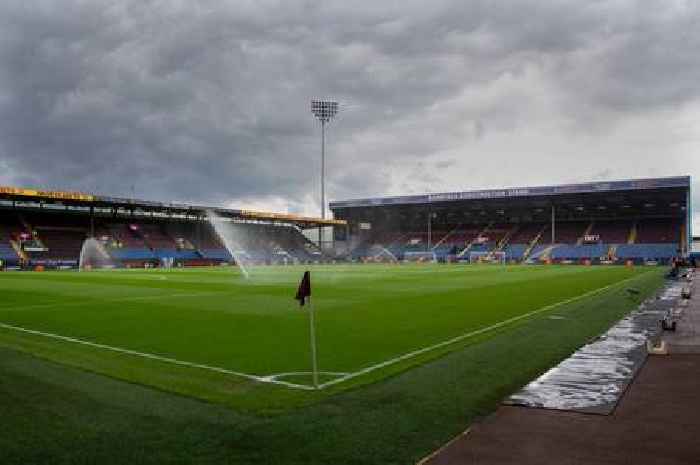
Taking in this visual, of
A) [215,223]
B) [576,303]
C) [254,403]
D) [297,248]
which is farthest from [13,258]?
[254,403]

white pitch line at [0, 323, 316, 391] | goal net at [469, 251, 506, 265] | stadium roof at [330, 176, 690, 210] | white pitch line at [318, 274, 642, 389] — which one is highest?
stadium roof at [330, 176, 690, 210]

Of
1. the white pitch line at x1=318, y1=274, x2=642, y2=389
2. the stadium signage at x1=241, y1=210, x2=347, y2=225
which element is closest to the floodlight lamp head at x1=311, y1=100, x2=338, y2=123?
the stadium signage at x1=241, y1=210, x2=347, y2=225

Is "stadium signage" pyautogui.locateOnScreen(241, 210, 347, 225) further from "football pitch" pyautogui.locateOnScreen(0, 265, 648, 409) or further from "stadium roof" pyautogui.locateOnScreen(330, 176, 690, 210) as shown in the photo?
"football pitch" pyautogui.locateOnScreen(0, 265, 648, 409)

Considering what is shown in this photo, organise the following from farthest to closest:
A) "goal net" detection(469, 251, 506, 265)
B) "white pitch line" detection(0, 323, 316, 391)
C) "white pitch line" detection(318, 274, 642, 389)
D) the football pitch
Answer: "goal net" detection(469, 251, 506, 265) → the football pitch → "white pitch line" detection(318, 274, 642, 389) → "white pitch line" detection(0, 323, 316, 391)

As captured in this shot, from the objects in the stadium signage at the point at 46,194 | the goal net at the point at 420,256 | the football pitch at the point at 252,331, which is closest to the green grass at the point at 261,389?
the football pitch at the point at 252,331

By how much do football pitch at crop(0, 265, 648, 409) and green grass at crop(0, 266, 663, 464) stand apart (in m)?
0.09

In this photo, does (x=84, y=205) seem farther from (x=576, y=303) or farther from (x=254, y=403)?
(x=254, y=403)

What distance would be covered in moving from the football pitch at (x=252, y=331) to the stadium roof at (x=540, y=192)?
57.3 m

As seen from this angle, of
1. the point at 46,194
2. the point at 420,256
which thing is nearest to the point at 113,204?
the point at 46,194

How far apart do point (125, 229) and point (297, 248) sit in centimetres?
3051

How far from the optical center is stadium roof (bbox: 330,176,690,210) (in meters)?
80.7

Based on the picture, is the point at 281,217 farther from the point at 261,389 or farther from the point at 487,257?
the point at 261,389

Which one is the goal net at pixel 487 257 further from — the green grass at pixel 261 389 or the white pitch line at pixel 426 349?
the green grass at pixel 261 389

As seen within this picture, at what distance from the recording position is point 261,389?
10.2 metres
